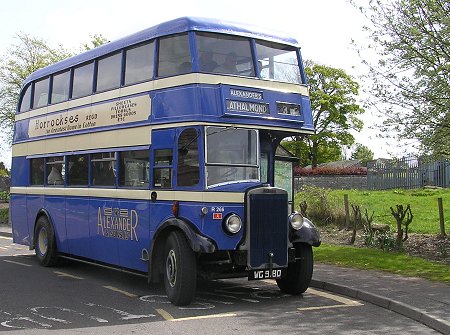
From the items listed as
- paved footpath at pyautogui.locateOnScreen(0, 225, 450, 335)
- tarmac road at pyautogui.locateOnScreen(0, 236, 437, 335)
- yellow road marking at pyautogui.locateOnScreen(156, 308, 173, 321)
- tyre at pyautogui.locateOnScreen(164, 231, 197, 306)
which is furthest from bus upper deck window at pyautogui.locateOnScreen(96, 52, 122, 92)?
paved footpath at pyautogui.locateOnScreen(0, 225, 450, 335)

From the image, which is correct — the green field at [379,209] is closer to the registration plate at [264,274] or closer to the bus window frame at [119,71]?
the registration plate at [264,274]

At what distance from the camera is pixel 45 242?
13500mm

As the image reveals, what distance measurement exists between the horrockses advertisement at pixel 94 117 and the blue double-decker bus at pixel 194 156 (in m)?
0.04

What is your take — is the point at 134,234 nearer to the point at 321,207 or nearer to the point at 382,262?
the point at 382,262

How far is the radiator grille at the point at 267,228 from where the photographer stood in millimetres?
8781

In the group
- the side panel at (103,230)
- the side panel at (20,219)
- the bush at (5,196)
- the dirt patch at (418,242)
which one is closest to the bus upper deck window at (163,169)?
the side panel at (103,230)

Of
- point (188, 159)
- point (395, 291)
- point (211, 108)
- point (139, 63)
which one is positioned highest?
point (139, 63)

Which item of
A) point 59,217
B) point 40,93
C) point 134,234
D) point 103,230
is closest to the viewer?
point 134,234

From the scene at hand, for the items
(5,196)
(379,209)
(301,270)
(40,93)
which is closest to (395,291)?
(301,270)

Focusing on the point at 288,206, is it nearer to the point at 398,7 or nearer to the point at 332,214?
the point at 398,7

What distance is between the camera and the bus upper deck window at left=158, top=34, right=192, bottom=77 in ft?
29.9

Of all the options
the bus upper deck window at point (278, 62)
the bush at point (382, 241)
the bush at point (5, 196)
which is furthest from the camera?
the bush at point (5, 196)

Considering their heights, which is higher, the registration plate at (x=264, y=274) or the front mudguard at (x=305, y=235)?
the front mudguard at (x=305, y=235)

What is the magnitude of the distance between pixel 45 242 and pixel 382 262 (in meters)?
7.41
